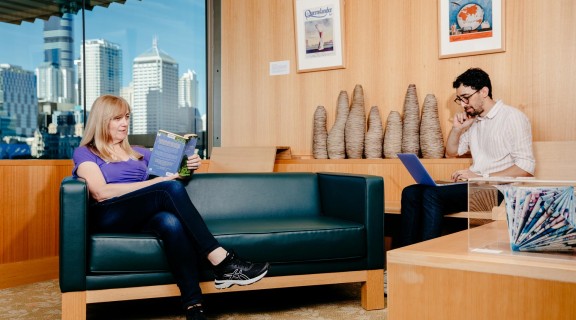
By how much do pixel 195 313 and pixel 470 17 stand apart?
8.97 feet

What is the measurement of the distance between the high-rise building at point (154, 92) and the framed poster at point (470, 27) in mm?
2296

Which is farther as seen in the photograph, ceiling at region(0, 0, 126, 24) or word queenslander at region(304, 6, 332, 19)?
word queenslander at region(304, 6, 332, 19)

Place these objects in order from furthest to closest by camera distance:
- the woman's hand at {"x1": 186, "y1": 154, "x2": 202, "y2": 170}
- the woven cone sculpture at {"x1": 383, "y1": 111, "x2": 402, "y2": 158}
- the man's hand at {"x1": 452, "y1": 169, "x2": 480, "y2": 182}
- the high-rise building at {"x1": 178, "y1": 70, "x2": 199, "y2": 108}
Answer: the high-rise building at {"x1": 178, "y1": 70, "x2": 199, "y2": 108} < the woven cone sculpture at {"x1": 383, "y1": 111, "x2": 402, "y2": 158} < the man's hand at {"x1": 452, "y1": 169, "x2": 480, "y2": 182} < the woman's hand at {"x1": 186, "y1": 154, "x2": 202, "y2": 170}

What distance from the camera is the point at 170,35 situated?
4.79 meters

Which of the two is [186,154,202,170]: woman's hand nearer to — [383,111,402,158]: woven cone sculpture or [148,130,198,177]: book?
[148,130,198,177]: book

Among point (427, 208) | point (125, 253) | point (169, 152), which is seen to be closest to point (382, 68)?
point (427, 208)

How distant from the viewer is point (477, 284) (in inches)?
57.5

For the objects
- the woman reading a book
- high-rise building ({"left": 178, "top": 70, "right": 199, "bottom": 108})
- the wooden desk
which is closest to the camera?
the wooden desk

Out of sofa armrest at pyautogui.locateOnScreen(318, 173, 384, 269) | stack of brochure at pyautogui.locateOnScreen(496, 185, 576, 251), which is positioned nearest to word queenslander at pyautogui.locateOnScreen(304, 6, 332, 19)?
sofa armrest at pyautogui.locateOnScreen(318, 173, 384, 269)

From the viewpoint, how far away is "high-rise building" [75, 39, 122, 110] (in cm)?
415

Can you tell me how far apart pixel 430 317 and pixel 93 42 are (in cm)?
359

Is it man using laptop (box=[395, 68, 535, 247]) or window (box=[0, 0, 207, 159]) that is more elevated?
window (box=[0, 0, 207, 159])

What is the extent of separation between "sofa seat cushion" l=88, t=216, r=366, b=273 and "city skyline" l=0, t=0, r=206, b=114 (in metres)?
2.14

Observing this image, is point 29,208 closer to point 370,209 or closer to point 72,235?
point 72,235
